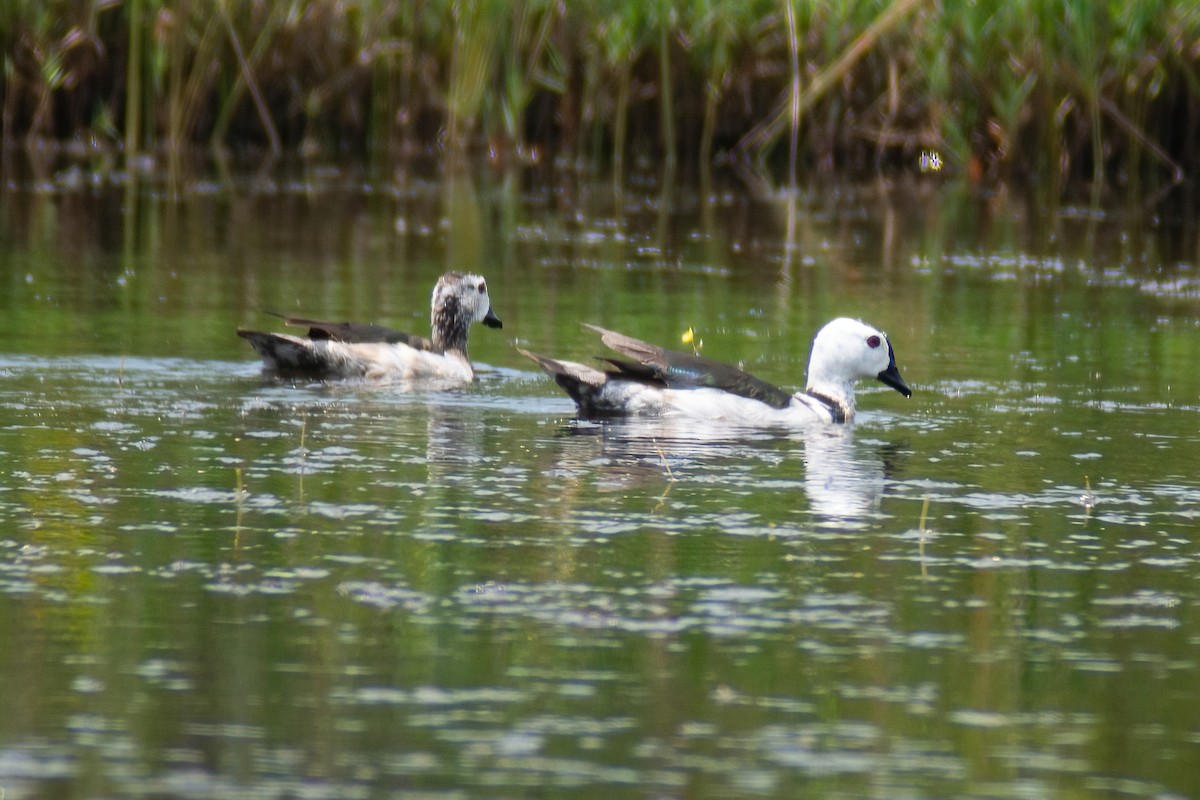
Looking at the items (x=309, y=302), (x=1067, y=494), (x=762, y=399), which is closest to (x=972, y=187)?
(x=309, y=302)

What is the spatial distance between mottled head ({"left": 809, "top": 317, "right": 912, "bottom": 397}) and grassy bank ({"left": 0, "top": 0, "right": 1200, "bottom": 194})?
32.4ft

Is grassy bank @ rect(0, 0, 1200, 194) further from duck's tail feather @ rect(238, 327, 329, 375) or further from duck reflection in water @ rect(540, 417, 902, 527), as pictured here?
duck reflection in water @ rect(540, 417, 902, 527)

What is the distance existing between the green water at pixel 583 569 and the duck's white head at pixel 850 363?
0.67ft

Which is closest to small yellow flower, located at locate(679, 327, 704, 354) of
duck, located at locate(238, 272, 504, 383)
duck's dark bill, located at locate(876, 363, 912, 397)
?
duck, located at locate(238, 272, 504, 383)

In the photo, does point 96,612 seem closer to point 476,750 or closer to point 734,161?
point 476,750

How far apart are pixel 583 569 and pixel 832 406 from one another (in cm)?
363

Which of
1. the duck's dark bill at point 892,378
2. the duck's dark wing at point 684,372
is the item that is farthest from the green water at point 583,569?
the duck's dark wing at point 684,372

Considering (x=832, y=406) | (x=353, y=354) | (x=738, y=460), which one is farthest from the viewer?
(x=353, y=354)

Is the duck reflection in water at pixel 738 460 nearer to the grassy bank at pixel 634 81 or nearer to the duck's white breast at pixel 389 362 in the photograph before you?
the duck's white breast at pixel 389 362

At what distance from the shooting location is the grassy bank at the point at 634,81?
19625mm

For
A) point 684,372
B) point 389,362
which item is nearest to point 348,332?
point 389,362

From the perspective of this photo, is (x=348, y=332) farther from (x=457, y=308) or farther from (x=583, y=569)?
(x=583, y=569)

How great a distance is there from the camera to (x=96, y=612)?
5.22 metres

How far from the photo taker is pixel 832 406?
366 inches
